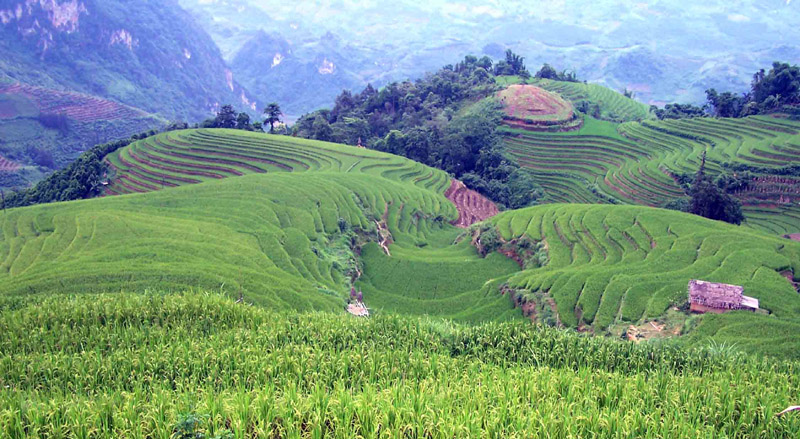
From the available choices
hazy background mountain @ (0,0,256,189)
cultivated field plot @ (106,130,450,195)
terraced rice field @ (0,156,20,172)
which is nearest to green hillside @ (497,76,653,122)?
cultivated field plot @ (106,130,450,195)

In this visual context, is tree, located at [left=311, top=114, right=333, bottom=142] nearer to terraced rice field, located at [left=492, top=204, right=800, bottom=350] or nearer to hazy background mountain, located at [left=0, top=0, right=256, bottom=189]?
terraced rice field, located at [left=492, top=204, right=800, bottom=350]

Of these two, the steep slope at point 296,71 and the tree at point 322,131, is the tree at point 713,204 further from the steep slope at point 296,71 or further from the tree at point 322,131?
the steep slope at point 296,71

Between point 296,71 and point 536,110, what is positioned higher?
point 296,71

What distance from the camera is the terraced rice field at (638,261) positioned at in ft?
48.5

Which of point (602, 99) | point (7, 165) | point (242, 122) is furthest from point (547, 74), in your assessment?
point (7, 165)

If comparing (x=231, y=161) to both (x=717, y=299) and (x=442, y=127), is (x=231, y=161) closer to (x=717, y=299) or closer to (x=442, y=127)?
(x=442, y=127)

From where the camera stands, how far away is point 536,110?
50.6 meters

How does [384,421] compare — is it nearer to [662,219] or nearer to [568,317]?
[568,317]

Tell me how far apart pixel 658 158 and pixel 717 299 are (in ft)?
102

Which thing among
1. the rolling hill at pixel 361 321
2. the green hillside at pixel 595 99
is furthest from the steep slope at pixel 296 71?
the rolling hill at pixel 361 321

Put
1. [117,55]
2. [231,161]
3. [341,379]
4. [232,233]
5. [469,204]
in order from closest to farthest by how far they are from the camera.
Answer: [341,379] < [232,233] < [231,161] < [469,204] < [117,55]

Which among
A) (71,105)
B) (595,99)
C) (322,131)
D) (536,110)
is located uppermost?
(595,99)

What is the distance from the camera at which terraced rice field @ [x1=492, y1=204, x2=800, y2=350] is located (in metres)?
14.8

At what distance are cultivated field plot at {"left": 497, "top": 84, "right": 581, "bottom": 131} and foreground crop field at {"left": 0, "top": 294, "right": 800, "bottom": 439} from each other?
136ft
